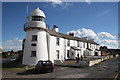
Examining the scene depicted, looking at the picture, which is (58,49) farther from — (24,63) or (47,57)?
(24,63)

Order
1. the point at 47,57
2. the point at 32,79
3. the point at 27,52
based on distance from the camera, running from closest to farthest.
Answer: the point at 32,79 → the point at 27,52 → the point at 47,57

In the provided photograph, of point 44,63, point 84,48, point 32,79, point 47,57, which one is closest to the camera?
point 32,79

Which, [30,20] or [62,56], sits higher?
[30,20]

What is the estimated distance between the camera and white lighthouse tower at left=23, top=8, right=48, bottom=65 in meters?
19.3

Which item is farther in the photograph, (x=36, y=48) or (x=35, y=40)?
(x=35, y=40)

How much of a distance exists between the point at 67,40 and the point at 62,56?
4883 mm

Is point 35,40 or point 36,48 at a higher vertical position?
point 35,40

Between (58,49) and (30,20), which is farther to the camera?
(58,49)

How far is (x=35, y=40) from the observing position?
19.7m

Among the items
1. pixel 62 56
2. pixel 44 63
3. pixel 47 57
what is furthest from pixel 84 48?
pixel 44 63

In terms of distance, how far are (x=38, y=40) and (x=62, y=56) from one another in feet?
27.8

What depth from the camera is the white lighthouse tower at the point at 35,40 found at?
19297 millimetres

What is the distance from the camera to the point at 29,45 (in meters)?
19.7

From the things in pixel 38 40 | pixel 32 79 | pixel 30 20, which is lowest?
pixel 32 79
